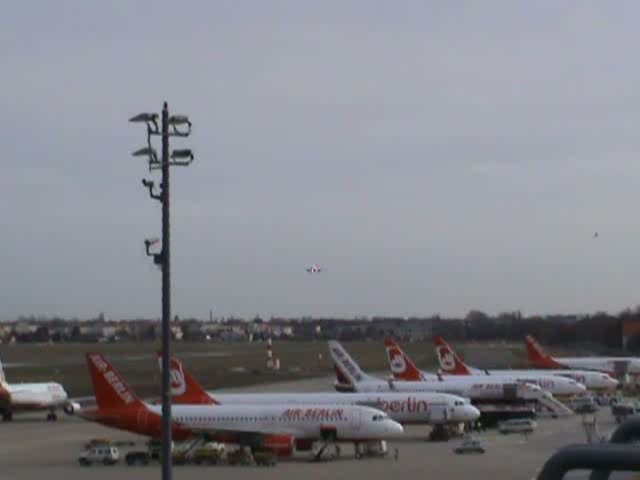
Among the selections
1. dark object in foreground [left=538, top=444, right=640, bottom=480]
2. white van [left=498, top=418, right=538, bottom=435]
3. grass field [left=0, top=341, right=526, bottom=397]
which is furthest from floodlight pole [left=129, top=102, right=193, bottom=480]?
grass field [left=0, top=341, right=526, bottom=397]

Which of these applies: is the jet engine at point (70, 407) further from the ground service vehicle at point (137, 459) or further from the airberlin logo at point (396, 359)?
the ground service vehicle at point (137, 459)

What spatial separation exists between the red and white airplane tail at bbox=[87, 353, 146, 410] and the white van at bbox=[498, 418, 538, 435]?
22.7 m

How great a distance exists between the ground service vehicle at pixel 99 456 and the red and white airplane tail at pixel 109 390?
183 inches

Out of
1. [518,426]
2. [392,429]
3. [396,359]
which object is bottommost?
[518,426]

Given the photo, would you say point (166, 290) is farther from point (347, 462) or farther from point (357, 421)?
point (357, 421)

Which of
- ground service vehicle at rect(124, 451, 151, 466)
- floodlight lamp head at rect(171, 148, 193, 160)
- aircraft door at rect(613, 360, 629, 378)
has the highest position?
floodlight lamp head at rect(171, 148, 193, 160)

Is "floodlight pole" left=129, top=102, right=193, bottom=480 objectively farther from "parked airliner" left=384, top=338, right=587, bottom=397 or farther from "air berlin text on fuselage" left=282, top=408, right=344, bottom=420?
"parked airliner" left=384, top=338, right=587, bottom=397

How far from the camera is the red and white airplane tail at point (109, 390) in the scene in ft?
189

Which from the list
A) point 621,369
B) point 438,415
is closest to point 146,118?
point 438,415

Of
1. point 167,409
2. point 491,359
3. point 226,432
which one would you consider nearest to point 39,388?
point 226,432

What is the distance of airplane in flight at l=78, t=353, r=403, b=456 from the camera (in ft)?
188

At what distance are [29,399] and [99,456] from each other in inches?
1202

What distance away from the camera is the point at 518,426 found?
68312 mm

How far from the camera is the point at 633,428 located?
5383 millimetres
